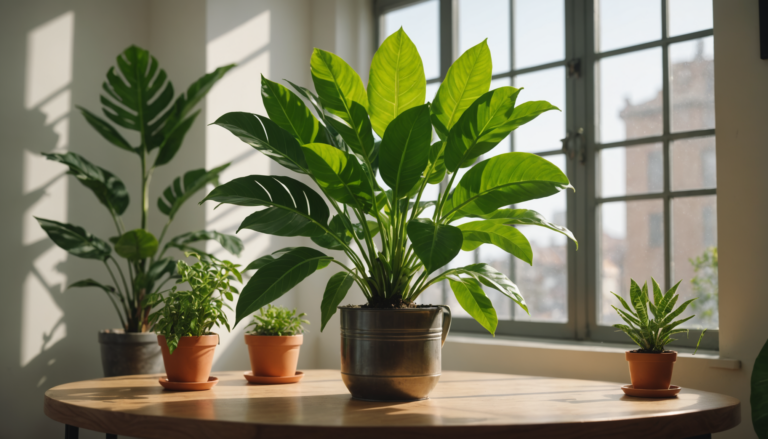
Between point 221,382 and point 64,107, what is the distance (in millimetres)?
1746

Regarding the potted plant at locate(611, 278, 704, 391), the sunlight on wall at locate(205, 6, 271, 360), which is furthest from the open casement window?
the sunlight on wall at locate(205, 6, 271, 360)

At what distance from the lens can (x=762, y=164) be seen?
6.98 feet

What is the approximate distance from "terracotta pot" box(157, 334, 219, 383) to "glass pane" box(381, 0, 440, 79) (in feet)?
7.07

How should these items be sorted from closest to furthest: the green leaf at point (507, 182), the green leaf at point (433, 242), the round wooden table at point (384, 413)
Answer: the round wooden table at point (384, 413) < the green leaf at point (433, 242) < the green leaf at point (507, 182)

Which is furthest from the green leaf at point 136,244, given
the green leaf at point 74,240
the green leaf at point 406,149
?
the green leaf at point 406,149

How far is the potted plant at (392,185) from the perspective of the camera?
1388mm

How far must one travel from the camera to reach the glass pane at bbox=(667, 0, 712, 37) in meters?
2.50

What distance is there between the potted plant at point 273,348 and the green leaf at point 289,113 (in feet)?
1.82

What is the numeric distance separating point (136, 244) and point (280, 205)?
1237 millimetres

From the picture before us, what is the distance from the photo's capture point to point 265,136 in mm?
1478

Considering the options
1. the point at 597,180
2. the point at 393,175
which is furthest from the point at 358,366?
the point at 597,180

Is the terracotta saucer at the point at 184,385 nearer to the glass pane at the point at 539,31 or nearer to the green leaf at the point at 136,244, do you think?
the green leaf at the point at 136,244

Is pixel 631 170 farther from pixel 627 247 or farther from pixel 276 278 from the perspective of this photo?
pixel 276 278

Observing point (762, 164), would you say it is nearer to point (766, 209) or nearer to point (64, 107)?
point (766, 209)
